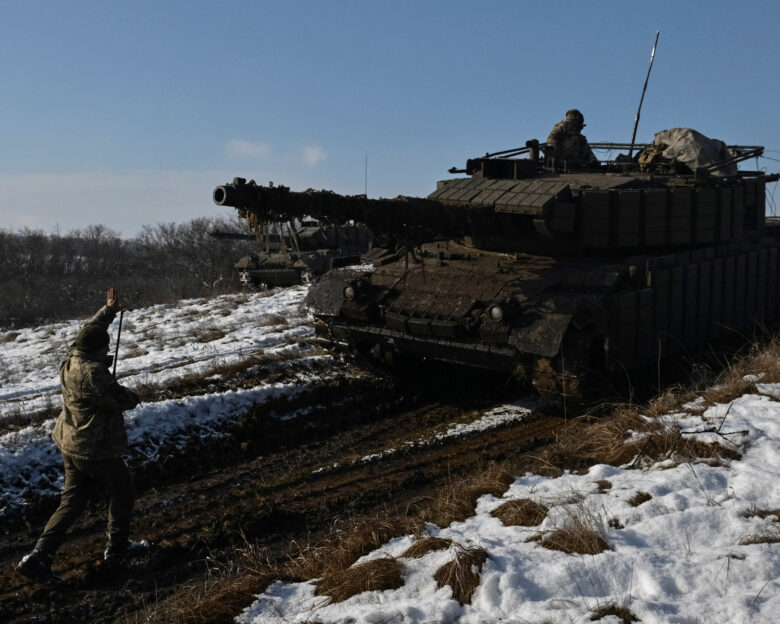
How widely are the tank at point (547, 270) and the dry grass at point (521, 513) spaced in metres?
2.43

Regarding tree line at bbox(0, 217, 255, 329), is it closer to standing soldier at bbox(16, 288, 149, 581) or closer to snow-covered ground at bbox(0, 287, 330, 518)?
snow-covered ground at bbox(0, 287, 330, 518)

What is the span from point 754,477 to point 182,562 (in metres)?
3.96

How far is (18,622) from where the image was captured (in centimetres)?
475

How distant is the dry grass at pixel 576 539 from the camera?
4.49 m

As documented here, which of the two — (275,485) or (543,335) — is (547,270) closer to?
(543,335)

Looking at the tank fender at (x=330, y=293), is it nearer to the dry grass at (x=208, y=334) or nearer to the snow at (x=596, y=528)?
the snow at (x=596, y=528)

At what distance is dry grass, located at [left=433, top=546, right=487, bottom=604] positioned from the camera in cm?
413

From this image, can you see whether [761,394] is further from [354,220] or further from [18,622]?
[18,622]

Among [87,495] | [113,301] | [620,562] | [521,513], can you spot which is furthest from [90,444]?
[620,562]

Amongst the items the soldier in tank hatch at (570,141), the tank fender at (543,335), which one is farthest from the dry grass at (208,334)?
the tank fender at (543,335)

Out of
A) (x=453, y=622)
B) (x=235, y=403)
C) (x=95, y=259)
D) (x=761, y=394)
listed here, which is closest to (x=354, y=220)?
(x=235, y=403)

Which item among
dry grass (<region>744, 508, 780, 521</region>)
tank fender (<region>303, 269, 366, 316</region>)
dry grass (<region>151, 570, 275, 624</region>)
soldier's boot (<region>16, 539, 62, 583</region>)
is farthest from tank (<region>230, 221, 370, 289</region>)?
dry grass (<region>744, 508, 780, 521</region>)

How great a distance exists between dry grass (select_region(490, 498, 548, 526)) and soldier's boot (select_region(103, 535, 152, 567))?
2587 mm

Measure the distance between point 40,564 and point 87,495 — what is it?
1.71 ft
